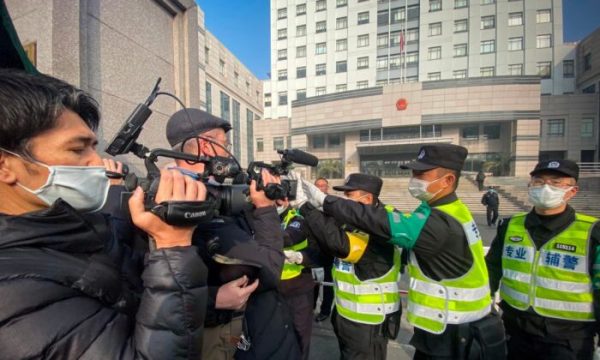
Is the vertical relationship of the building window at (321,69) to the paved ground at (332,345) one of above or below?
above

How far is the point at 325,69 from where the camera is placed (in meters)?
39.0

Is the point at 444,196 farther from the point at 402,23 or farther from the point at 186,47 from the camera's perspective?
the point at 402,23

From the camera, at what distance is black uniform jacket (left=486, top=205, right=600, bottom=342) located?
6.85 ft

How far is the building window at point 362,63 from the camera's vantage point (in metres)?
37.1

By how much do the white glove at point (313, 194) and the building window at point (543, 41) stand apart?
42017 mm

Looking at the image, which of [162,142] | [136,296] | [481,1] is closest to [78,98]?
[136,296]

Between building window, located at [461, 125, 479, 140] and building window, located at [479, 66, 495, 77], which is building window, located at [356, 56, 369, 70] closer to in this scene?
building window, located at [479, 66, 495, 77]

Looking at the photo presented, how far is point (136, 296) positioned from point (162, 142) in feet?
18.5

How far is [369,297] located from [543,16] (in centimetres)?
4366

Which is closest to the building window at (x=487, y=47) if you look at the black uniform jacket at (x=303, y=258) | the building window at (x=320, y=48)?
the building window at (x=320, y=48)

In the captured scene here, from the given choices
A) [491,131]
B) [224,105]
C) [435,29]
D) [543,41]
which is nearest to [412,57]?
[435,29]

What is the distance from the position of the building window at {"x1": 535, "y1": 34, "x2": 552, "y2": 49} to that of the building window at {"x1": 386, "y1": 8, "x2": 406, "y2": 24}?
14604mm

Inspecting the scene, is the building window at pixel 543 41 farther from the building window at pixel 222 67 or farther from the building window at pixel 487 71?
the building window at pixel 222 67

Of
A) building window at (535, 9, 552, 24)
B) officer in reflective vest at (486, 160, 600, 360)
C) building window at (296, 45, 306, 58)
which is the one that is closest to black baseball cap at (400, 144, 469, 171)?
officer in reflective vest at (486, 160, 600, 360)
